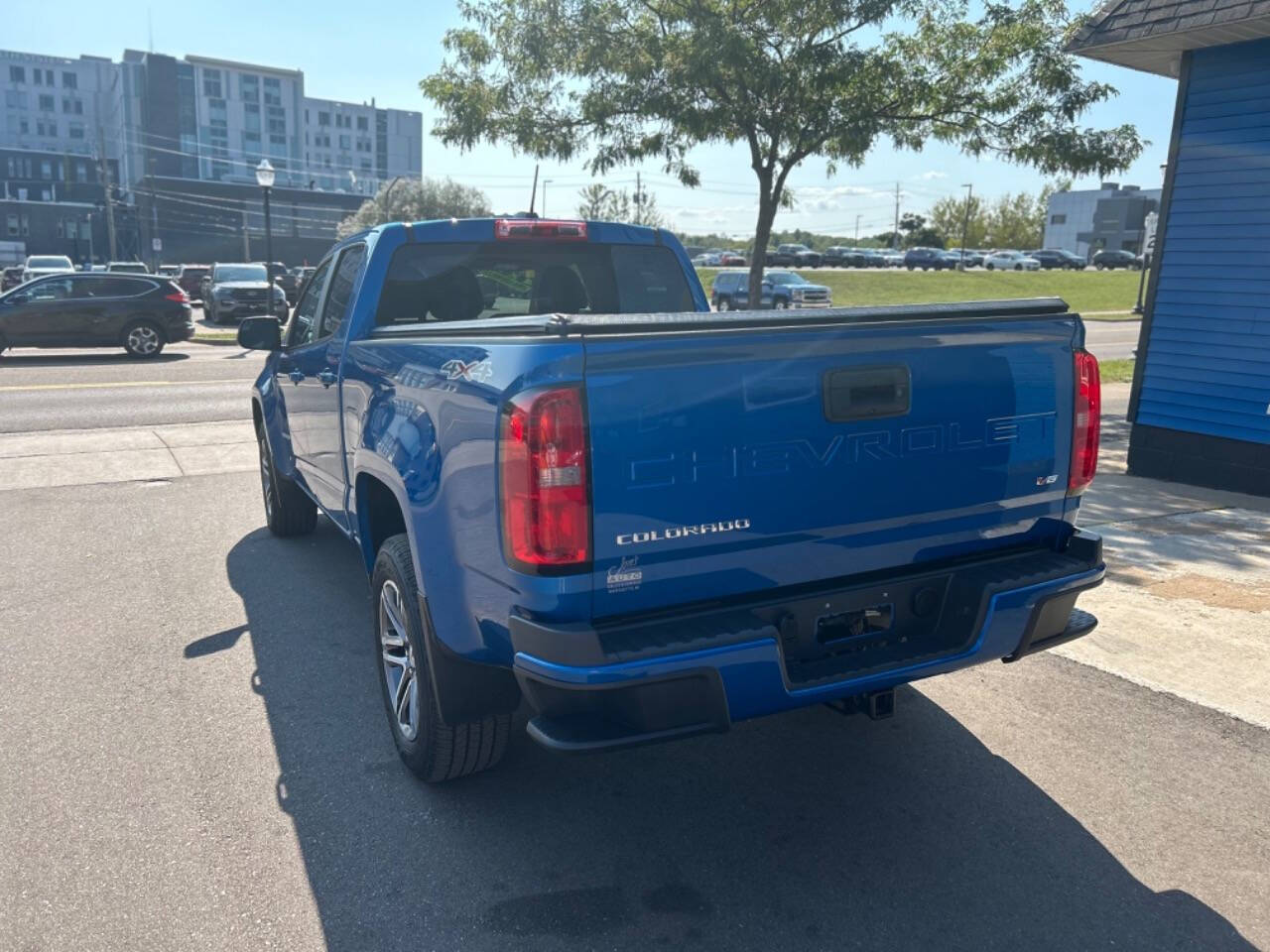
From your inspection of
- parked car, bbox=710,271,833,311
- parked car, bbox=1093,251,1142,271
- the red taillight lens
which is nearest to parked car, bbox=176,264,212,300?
parked car, bbox=710,271,833,311

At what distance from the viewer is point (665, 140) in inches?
558

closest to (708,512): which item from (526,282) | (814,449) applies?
(814,449)

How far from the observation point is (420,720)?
3551 mm

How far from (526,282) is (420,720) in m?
2.34

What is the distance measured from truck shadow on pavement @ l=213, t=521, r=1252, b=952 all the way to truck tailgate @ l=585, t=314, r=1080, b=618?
91 centimetres

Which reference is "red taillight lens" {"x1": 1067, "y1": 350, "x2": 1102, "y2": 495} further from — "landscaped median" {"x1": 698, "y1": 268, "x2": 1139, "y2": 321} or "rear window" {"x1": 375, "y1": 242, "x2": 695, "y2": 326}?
"landscaped median" {"x1": 698, "y1": 268, "x2": 1139, "y2": 321}

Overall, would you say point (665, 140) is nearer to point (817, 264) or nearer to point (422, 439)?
point (422, 439)

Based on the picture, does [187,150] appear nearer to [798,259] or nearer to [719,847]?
[798,259]

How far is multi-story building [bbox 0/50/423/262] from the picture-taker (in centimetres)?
9488

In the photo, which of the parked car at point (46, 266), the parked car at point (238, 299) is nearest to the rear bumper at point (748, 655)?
the parked car at point (238, 299)

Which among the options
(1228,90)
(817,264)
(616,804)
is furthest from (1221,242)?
(817,264)

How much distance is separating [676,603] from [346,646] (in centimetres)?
267

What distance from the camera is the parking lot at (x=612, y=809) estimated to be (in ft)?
9.68

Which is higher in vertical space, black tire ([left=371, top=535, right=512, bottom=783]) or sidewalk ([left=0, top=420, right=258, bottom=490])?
black tire ([left=371, top=535, right=512, bottom=783])
